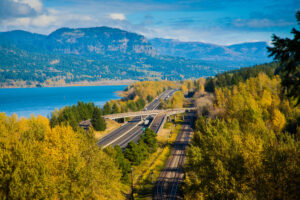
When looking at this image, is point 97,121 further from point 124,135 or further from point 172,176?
point 172,176

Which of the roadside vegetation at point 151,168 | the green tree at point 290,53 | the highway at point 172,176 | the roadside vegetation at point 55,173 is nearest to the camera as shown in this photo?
the green tree at point 290,53

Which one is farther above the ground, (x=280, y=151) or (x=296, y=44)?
(x=296, y=44)

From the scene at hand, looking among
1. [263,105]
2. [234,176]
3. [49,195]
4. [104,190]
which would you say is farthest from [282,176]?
[263,105]

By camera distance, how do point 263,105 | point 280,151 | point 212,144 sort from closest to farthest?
1. point 280,151
2. point 212,144
3. point 263,105

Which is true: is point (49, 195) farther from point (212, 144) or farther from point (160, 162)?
point (160, 162)

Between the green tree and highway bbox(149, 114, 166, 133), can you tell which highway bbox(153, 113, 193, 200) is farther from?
the green tree

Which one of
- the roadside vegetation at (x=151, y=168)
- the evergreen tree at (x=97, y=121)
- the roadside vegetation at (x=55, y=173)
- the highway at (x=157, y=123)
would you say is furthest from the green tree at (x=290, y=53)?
the highway at (x=157, y=123)

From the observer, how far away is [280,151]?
2562 cm

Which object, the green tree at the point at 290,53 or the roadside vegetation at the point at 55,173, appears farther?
the roadside vegetation at the point at 55,173

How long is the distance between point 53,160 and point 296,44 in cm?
3326

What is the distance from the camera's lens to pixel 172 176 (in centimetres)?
5772

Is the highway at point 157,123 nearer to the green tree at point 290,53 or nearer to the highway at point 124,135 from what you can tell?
the highway at point 124,135

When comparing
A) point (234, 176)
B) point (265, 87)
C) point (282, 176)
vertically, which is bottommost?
A: point (234, 176)

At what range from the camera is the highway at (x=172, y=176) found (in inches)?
1901
